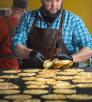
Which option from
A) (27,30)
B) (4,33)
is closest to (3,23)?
(4,33)

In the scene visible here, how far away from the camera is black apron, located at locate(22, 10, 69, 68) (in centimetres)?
383

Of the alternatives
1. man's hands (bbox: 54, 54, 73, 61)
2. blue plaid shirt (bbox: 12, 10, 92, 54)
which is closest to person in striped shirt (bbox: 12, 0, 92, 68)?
blue plaid shirt (bbox: 12, 10, 92, 54)

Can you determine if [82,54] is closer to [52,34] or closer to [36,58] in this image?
[52,34]

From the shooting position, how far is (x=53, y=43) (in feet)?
12.8

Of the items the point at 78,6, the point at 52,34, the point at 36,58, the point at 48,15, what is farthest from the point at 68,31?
the point at 78,6

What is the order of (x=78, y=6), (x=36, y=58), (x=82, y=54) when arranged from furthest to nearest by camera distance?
1. (x=78, y=6)
2. (x=82, y=54)
3. (x=36, y=58)

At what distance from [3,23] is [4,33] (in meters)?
0.13

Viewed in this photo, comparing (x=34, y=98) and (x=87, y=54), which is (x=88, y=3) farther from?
(x=34, y=98)

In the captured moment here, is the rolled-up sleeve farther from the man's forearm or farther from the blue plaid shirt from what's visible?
the man's forearm

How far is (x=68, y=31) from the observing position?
3.89 metres

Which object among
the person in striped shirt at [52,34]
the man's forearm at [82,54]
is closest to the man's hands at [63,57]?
the man's forearm at [82,54]

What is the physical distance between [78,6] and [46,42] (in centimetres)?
275

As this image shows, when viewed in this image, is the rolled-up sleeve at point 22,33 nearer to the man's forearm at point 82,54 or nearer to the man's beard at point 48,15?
the man's beard at point 48,15

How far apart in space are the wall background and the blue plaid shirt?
8.31 feet
